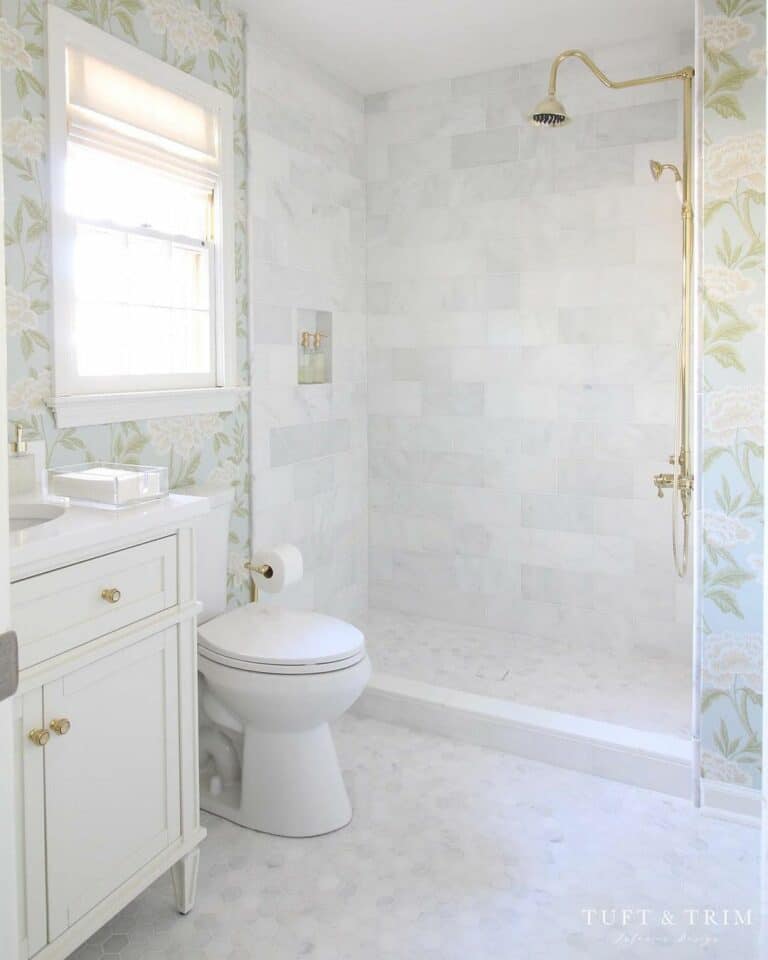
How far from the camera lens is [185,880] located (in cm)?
194

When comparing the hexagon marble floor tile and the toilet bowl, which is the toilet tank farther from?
the hexagon marble floor tile

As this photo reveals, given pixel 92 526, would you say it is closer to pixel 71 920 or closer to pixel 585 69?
pixel 71 920

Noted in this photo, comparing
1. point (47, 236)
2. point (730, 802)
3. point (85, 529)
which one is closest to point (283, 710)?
point (85, 529)

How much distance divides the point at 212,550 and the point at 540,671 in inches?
55.6

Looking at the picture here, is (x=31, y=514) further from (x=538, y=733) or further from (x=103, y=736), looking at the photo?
(x=538, y=733)

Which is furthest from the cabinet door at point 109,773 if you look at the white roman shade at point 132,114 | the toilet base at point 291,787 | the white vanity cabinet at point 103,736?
the white roman shade at point 132,114

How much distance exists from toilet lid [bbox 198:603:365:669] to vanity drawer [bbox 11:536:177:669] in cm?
49

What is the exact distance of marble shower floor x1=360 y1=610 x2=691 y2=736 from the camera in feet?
9.55

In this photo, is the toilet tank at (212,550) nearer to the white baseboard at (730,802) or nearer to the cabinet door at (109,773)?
the cabinet door at (109,773)

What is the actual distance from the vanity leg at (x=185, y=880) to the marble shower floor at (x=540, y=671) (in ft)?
4.34

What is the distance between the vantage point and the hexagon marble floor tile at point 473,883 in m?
1.86

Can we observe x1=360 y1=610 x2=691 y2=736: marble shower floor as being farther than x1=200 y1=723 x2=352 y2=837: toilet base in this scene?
Yes

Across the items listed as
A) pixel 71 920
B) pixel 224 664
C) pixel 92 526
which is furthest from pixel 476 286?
pixel 71 920

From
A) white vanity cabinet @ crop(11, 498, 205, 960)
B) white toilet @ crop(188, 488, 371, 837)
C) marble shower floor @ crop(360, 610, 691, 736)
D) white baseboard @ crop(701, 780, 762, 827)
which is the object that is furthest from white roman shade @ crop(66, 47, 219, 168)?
white baseboard @ crop(701, 780, 762, 827)
